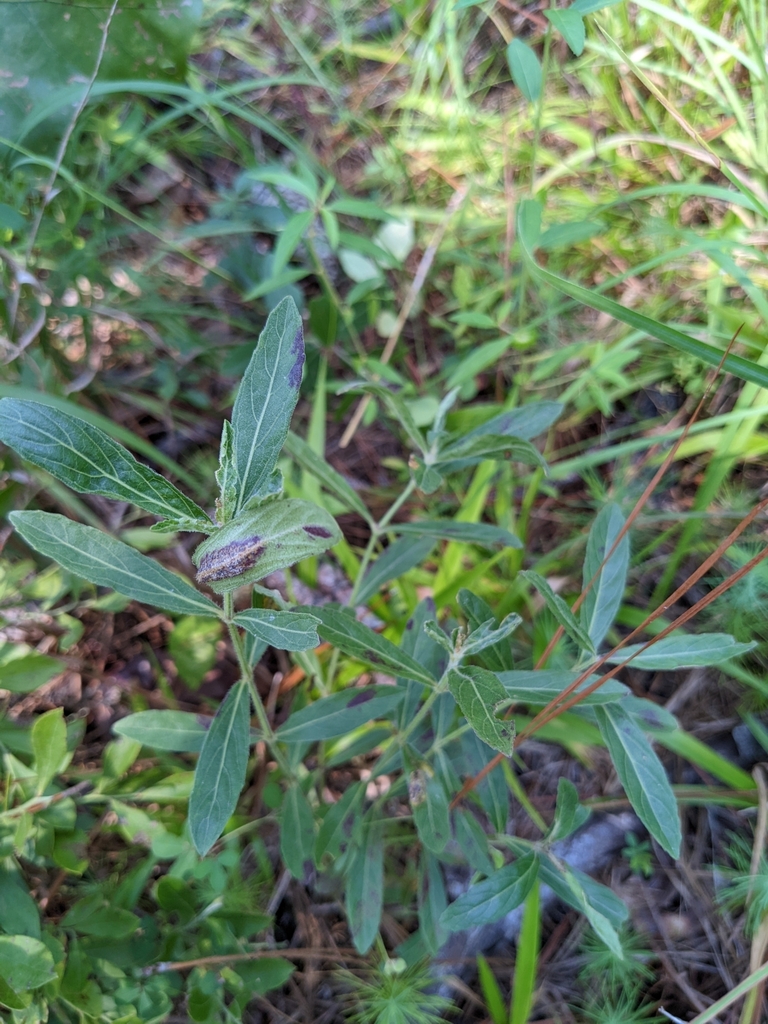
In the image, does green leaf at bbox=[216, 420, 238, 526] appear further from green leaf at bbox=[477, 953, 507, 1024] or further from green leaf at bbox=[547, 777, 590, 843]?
green leaf at bbox=[477, 953, 507, 1024]

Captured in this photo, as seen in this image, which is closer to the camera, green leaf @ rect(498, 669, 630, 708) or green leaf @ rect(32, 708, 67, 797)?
green leaf @ rect(498, 669, 630, 708)

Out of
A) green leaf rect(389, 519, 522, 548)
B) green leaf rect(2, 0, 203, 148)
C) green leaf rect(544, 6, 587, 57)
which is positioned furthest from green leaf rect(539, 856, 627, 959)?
green leaf rect(2, 0, 203, 148)

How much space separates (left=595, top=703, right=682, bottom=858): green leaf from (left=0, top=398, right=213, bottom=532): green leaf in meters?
0.69

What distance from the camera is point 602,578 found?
116cm

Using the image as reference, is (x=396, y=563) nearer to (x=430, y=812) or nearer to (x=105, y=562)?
(x=430, y=812)

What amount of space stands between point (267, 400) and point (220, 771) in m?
0.54

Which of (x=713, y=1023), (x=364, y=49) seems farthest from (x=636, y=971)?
(x=364, y=49)

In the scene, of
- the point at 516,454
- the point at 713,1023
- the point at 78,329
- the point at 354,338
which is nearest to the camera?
the point at 516,454

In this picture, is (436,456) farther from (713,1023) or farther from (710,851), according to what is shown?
(713,1023)

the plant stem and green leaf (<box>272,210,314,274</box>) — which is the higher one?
green leaf (<box>272,210,314,274</box>)

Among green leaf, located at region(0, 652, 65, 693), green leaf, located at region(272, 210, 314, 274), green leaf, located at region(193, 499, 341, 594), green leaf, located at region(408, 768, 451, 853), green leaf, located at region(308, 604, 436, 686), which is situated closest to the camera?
green leaf, located at region(193, 499, 341, 594)

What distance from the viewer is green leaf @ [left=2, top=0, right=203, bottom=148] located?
1.68m

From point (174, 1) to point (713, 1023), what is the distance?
2.84 metres

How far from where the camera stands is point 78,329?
2.14 meters
